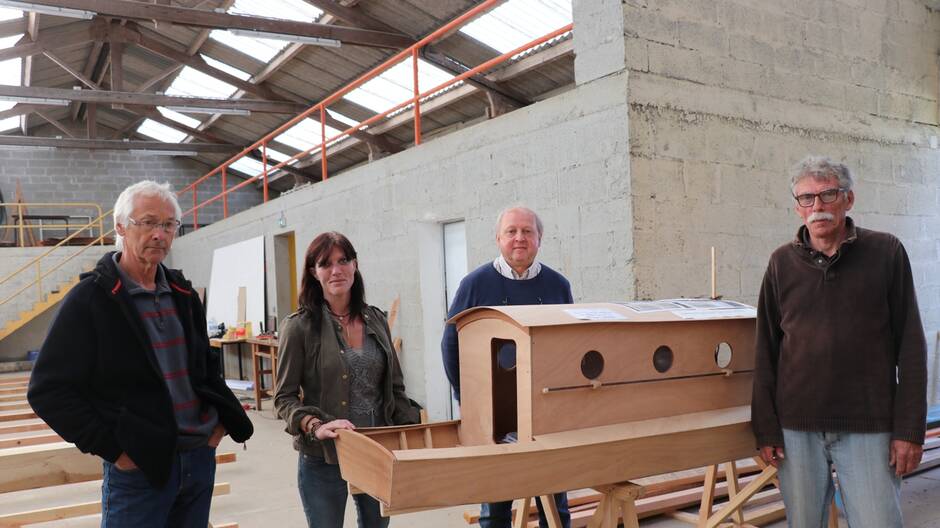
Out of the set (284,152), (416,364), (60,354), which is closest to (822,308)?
(60,354)

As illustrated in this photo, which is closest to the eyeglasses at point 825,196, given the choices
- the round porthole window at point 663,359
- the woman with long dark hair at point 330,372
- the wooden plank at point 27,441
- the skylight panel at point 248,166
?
the round porthole window at point 663,359

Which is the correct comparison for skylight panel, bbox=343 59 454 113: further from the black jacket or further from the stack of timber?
the black jacket

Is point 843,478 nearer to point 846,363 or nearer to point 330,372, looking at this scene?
point 846,363

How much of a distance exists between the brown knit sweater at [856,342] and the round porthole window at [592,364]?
1.92 feet

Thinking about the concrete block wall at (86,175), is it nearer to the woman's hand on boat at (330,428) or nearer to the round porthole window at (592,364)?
the woman's hand on boat at (330,428)

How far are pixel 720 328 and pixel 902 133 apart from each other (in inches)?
154

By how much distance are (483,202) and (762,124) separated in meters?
1.93

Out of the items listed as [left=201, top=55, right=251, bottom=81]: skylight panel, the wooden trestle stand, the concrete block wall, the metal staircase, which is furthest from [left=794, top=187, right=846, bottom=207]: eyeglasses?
the concrete block wall

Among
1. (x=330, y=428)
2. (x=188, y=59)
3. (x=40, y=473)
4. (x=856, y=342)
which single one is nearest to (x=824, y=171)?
(x=856, y=342)

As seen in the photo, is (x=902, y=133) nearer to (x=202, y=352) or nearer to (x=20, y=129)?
(x=202, y=352)

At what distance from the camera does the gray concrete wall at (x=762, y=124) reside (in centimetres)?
407

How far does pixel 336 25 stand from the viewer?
10820 mm

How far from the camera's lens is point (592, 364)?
222 centimetres

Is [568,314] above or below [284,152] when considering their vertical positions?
below
